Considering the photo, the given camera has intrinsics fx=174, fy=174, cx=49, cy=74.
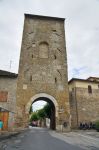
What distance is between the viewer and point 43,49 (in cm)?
2252

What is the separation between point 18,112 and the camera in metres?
18.7

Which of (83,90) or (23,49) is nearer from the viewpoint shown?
(23,49)

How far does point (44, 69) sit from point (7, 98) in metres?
5.69

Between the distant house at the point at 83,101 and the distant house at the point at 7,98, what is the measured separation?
11.0 meters

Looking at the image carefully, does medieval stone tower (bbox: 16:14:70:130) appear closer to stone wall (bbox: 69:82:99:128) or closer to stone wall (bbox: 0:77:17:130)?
stone wall (bbox: 0:77:17:130)

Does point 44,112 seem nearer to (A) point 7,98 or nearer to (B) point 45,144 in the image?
(A) point 7,98

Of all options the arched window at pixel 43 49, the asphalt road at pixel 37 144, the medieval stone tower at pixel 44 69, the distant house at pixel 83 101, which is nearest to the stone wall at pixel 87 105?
the distant house at pixel 83 101

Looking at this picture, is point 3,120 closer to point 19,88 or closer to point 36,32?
point 19,88

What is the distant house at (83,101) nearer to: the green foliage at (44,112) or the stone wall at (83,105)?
the stone wall at (83,105)

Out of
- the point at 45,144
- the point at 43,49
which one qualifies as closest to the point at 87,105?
the point at 43,49

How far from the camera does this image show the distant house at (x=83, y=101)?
25.9 m

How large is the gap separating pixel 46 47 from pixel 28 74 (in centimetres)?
464

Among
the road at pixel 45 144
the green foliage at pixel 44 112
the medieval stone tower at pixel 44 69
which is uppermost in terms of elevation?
the medieval stone tower at pixel 44 69

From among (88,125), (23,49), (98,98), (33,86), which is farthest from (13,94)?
(98,98)
